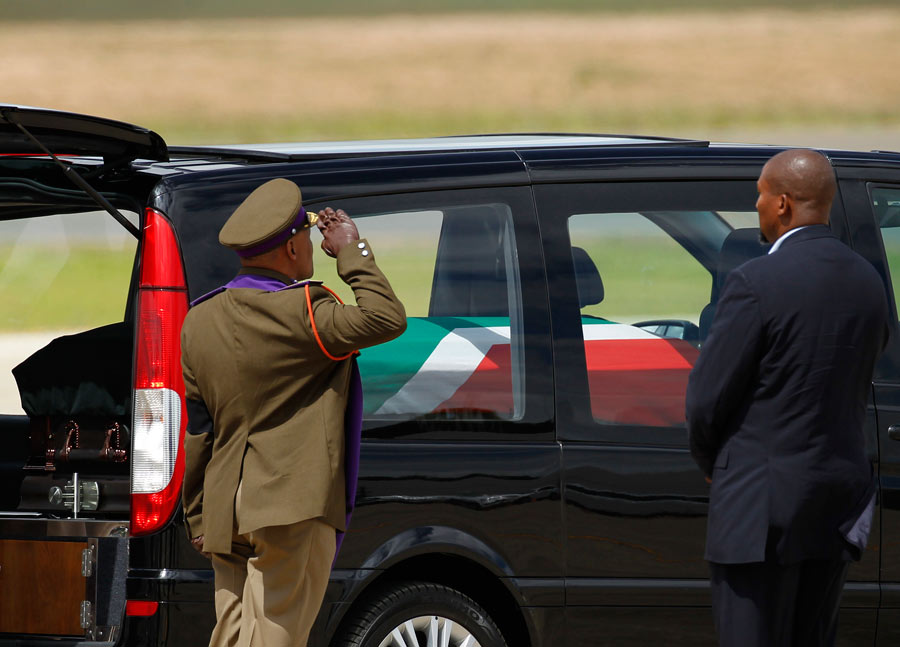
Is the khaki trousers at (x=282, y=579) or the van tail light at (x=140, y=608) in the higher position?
the khaki trousers at (x=282, y=579)

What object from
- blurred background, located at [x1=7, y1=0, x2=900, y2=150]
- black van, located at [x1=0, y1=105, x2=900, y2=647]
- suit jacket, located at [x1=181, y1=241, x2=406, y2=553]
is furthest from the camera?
blurred background, located at [x1=7, y1=0, x2=900, y2=150]

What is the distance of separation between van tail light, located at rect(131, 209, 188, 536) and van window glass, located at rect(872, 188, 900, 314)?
204 cm

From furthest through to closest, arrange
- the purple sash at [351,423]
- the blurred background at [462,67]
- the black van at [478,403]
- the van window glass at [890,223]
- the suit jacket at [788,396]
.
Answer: the blurred background at [462,67], the van window glass at [890,223], the black van at [478,403], the purple sash at [351,423], the suit jacket at [788,396]

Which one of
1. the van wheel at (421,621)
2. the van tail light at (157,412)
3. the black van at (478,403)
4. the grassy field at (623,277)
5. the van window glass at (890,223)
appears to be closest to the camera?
the van tail light at (157,412)

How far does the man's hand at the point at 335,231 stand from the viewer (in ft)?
10.5

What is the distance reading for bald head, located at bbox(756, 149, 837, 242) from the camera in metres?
2.95

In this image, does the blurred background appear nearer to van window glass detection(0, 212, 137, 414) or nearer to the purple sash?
van window glass detection(0, 212, 137, 414)

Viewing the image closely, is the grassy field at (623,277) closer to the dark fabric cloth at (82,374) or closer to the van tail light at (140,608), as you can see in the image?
the dark fabric cloth at (82,374)

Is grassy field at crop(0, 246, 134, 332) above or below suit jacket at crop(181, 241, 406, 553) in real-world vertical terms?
above

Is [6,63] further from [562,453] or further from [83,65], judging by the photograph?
[562,453]

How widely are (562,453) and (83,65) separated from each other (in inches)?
1527

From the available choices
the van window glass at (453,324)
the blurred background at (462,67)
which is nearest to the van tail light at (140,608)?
the van window glass at (453,324)

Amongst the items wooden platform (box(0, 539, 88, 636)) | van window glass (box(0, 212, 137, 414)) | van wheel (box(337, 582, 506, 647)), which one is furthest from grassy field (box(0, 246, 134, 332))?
van wheel (box(337, 582, 506, 647))

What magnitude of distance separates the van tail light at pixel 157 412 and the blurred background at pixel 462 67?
28.3 m
